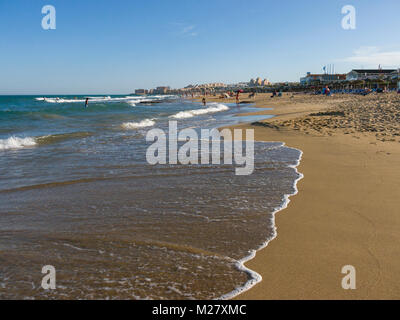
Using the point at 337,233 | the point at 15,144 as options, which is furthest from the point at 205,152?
the point at 15,144

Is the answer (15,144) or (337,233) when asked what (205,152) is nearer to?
(337,233)

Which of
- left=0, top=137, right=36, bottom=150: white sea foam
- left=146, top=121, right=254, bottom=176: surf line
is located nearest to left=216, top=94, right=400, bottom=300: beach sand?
left=146, top=121, right=254, bottom=176: surf line

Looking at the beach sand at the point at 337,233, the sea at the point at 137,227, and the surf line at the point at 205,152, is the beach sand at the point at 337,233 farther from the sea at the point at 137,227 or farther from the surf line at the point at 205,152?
the surf line at the point at 205,152

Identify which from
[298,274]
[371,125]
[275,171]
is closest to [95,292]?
[298,274]

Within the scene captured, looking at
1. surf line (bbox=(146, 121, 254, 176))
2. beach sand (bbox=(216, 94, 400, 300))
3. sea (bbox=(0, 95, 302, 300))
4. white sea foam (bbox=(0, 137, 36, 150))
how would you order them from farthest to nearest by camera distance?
white sea foam (bbox=(0, 137, 36, 150))
surf line (bbox=(146, 121, 254, 176))
sea (bbox=(0, 95, 302, 300))
beach sand (bbox=(216, 94, 400, 300))

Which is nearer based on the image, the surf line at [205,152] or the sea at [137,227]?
the sea at [137,227]

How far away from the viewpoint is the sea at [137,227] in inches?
115

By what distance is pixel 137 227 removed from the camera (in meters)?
4.16

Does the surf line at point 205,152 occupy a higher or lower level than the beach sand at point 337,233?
higher

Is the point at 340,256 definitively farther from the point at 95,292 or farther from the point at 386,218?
the point at 95,292

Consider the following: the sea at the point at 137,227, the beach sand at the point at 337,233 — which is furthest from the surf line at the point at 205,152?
the beach sand at the point at 337,233

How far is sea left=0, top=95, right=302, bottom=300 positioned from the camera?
2910 millimetres

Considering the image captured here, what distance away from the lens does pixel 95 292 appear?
277 cm

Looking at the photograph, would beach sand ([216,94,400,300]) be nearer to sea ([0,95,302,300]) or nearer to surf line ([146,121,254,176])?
sea ([0,95,302,300])
